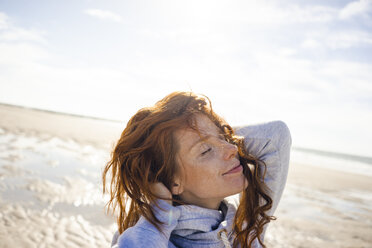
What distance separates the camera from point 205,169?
1.66 m

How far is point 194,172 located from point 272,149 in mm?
652

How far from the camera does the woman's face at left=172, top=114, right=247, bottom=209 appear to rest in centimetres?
166

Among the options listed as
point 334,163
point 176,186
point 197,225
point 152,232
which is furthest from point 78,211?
point 334,163

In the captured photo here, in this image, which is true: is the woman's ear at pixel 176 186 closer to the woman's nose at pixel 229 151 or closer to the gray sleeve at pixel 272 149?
the woman's nose at pixel 229 151

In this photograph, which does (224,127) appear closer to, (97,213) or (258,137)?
(258,137)

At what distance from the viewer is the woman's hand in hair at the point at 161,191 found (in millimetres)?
1560

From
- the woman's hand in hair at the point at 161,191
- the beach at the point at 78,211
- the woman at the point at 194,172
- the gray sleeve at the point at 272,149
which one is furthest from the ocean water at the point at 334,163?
the woman's hand in hair at the point at 161,191

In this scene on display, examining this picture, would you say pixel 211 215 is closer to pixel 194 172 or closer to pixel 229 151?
pixel 194 172

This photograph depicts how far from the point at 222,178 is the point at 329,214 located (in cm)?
658

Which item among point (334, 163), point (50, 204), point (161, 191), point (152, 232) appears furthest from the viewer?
point (334, 163)

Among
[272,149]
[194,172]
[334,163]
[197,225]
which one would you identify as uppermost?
[272,149]

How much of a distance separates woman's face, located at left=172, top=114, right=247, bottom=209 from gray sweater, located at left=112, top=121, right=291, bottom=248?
0.13 meters

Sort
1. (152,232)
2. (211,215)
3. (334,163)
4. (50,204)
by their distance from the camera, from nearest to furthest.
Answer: (152,232)
(211,215)
(50,204)
(334,163)

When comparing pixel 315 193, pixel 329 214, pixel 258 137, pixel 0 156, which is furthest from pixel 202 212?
pixel 315 193
